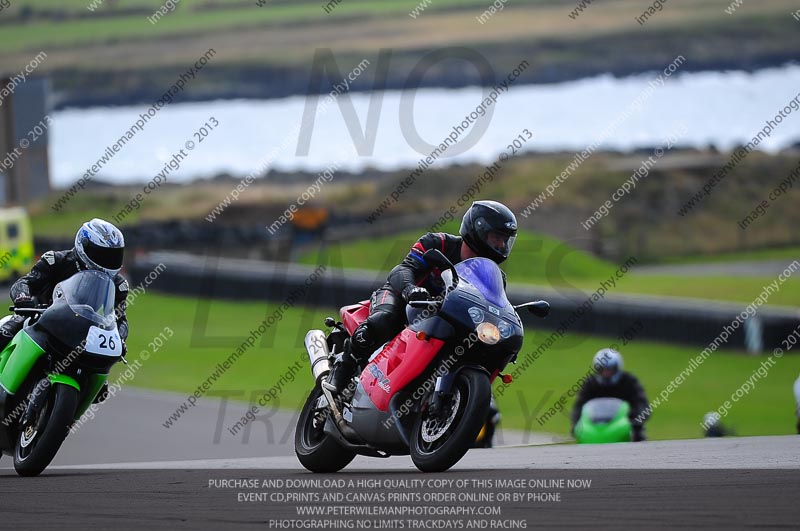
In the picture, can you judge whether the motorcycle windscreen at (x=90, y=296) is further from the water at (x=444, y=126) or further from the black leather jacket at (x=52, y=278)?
the water at (x=444, y=126)

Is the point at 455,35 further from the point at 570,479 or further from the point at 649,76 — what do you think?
the point at 570,479

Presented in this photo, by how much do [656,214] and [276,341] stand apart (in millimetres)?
21547

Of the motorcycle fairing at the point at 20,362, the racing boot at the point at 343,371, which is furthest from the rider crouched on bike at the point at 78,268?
the racing boot at the point at 343,371

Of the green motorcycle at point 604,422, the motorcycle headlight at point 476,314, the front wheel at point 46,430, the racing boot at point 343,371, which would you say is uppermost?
the motorcycle headlight at point 476,314

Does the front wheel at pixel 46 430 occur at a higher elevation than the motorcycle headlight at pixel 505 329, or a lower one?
lower

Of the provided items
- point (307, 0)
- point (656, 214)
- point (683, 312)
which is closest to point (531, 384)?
point (683, 312)

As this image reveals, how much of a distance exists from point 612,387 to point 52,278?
19.8ft

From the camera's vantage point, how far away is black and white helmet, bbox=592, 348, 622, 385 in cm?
1326

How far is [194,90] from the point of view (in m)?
69.9

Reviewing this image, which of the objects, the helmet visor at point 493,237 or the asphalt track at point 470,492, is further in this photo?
the helmet visor at point 493,237

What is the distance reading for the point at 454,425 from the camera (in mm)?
7445

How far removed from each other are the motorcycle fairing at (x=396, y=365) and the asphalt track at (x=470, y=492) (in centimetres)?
49

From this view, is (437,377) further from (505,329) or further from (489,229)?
(489,229)

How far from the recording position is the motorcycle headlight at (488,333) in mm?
7500
